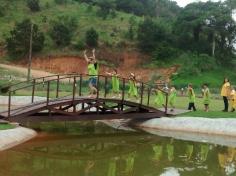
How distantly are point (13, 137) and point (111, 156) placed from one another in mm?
4302

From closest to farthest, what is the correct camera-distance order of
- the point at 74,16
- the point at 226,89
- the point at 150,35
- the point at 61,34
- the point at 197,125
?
the point at 197,125
the point at 226,89
the point at 61,34
the point at 150,35
the point at 74,16

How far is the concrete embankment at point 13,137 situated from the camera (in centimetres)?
2045

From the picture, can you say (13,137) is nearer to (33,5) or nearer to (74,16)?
(74,16)

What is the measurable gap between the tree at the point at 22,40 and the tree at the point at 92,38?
6.33 metres

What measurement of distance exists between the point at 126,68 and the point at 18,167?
54.8 m

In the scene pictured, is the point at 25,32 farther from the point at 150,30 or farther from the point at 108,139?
the point at 108,139

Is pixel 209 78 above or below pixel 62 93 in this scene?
above

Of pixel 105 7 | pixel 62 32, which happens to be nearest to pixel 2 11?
pixel 62 32

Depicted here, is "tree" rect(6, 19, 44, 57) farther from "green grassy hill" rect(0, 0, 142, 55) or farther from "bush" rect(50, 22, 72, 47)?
"bush" rect(50, 22, 72, 47)

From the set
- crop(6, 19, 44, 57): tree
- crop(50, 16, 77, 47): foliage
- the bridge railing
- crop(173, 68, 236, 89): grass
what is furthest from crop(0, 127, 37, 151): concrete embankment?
crop(50, 16, 77, 47): foliage

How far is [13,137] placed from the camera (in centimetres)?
2152

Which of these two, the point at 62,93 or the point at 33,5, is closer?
the point at 62,93

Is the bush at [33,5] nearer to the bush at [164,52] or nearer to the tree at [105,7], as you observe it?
the tree at [105,7]

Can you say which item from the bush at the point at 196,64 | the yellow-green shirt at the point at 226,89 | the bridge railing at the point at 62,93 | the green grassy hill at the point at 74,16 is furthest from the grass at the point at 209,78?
the yellow-green shirt at the point at 226,89
